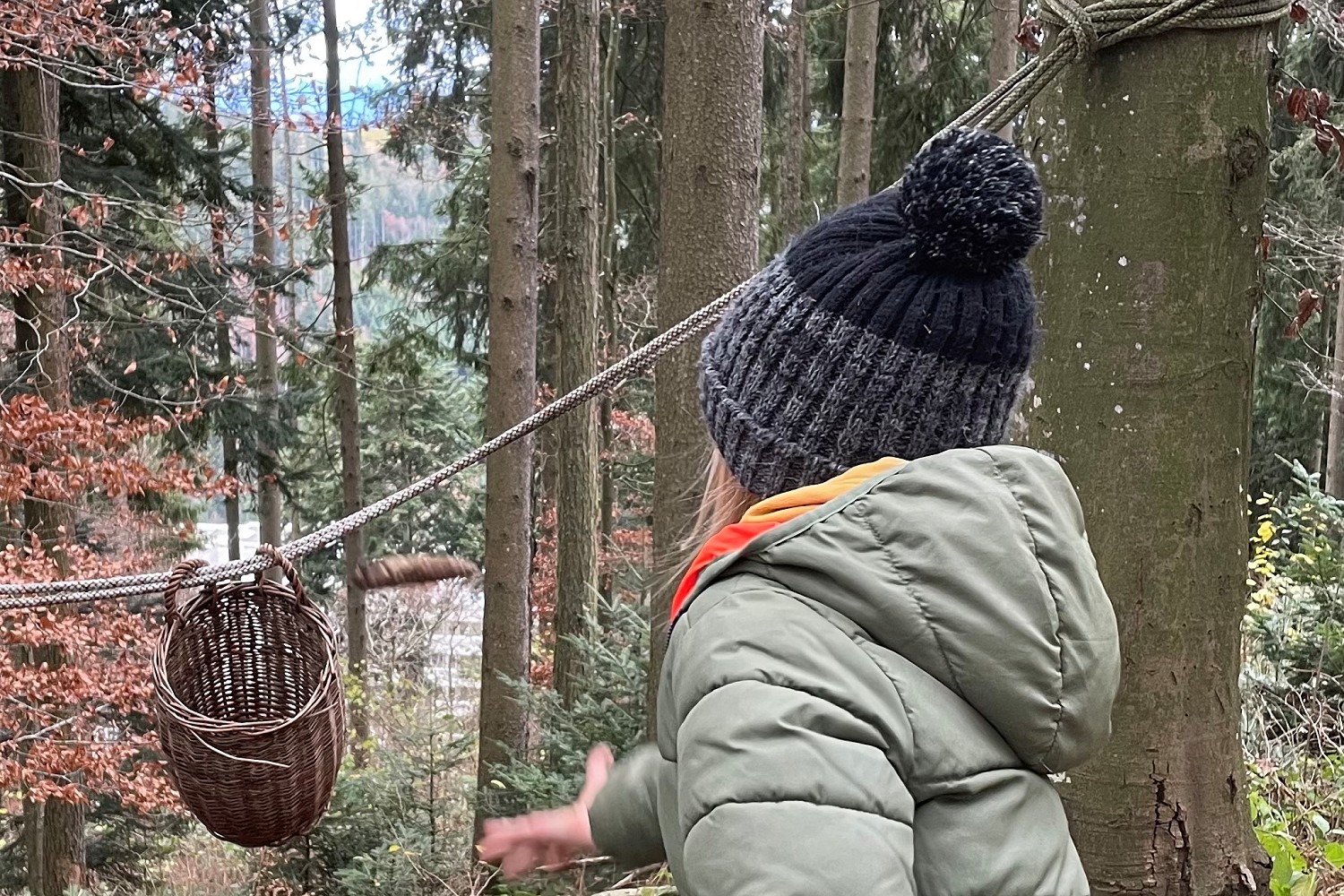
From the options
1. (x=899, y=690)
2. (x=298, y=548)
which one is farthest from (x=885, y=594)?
(x=298, y=548)

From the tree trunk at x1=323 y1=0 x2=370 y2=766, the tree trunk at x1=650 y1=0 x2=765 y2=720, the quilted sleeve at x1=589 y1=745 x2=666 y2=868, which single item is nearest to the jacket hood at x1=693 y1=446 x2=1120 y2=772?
the quilted sleeve at x1=589 y1=745 x2=666 y2=868

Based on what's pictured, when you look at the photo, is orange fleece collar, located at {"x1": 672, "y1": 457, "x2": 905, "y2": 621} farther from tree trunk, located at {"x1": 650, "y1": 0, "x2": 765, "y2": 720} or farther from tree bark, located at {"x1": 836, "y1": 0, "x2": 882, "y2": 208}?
tree bark, located at {"x1": 836, "y1": 0, "x2": 882, "y2": 208}

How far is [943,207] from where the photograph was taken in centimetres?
137

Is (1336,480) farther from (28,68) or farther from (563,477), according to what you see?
(28,68)

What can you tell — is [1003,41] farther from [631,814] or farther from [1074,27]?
[631,814]

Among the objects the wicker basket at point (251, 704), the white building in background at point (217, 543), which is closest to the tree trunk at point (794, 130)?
the white building in background at point (217, 543)

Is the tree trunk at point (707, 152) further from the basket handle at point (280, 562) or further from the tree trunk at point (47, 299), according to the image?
the tree trunk at point (47, 299)

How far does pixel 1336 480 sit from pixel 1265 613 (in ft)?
20.6

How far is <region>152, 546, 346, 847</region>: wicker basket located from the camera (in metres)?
2.60

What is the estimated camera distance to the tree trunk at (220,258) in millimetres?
7848

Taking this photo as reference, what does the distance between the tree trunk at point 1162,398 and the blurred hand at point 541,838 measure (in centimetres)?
115

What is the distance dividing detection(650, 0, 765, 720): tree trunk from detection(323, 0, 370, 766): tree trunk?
29.0 feet

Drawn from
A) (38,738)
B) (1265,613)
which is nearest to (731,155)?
(1265,613)

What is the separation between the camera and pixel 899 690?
1.16 m
